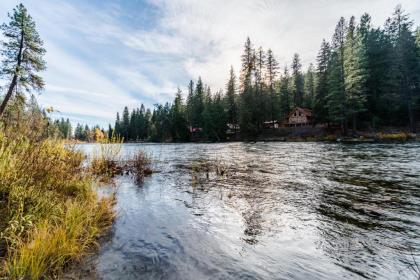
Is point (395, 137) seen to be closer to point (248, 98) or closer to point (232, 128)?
point (248, 98)

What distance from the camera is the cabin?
51.7 m

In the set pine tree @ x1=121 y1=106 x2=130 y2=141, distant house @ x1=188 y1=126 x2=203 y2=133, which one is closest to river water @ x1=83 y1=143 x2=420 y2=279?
distant house @ x1=188 y1=126 x2=203 y2=133

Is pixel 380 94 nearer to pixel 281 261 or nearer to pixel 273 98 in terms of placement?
pixel 273 98

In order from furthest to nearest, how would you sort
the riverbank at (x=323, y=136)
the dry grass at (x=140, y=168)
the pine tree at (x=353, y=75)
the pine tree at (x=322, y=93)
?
1. the pine tree at (x=322, y=93)
2. the pine tree at (x=353, y=75)
3. the riverbank at (x=323, y=136)
4. the dry grass at (x=140, y=168)

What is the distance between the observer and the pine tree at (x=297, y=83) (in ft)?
225

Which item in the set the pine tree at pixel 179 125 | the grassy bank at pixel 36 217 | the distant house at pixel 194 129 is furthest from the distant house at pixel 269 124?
the grassy bank at pixel 36 217

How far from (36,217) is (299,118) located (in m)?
54.8

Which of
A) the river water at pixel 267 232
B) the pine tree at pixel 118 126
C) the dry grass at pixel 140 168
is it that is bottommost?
the river water at pixel 267 232

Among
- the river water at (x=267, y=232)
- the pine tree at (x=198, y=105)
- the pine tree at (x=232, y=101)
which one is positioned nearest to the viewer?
the river water at (x=267, y=232)

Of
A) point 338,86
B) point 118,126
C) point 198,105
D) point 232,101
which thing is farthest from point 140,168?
point 118,126

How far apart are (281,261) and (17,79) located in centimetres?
3019

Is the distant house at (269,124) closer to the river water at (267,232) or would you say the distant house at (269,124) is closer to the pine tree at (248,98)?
the pine tree at (248,98)

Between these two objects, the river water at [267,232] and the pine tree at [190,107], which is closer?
the river water at [267,232]

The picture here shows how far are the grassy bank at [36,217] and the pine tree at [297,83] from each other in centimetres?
7008
